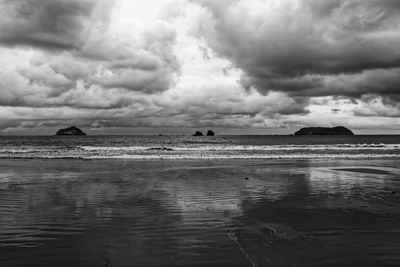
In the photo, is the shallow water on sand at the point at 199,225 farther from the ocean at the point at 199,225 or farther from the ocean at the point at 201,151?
the ocean at the point at 201,151

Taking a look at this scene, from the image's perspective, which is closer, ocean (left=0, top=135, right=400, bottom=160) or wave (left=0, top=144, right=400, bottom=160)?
wave (left=0, top=144, right=400, bottom=160)

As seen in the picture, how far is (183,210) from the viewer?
11.0 metres

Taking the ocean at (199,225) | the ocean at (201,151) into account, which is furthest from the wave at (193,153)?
the ocean at (199,225)

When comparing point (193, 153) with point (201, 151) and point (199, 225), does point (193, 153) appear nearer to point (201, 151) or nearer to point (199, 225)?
point (201, 151)

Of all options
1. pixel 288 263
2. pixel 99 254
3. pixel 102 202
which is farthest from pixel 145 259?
pixel 102 202

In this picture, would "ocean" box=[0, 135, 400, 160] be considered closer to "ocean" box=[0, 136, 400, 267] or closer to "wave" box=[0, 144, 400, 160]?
"wave" box=[0, 144, 400, 160]

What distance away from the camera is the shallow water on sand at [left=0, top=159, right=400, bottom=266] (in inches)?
263

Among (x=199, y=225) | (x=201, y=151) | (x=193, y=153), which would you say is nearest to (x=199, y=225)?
(x=199, y=225)

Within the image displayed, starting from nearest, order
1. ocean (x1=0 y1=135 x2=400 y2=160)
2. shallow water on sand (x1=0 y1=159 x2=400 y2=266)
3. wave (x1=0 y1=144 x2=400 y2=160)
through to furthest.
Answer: shallow water on sand (x1=0 y1=159 x2=400 y2=266) < wave (x1=0 y1=144 x2=400 y2=160) < ocean (x1=0 y1=135 x2=400 y2=160)

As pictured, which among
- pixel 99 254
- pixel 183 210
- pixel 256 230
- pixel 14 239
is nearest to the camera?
pixel 99 254

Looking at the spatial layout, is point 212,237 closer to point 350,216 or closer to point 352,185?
point 350,216

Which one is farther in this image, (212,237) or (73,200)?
(73,200)

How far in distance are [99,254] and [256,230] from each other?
13.0ft

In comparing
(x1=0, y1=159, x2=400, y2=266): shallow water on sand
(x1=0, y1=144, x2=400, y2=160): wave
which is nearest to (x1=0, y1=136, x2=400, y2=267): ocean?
(x1=0, y1=159, x2=400, y2=266): shallow water on sand
